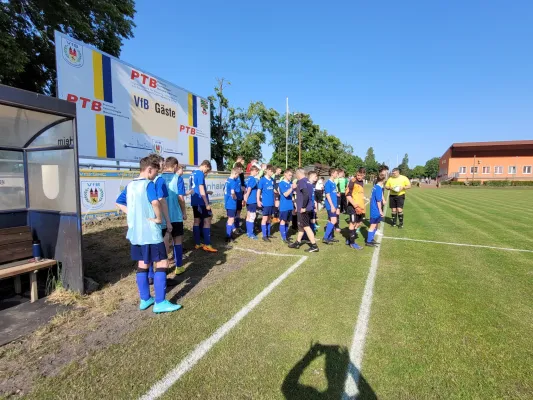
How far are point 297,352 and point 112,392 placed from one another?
1656 millimetres

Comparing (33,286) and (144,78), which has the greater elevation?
(144,78)

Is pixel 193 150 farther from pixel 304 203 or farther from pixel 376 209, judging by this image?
pixel 376 209

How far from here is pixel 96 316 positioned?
11.8 ft

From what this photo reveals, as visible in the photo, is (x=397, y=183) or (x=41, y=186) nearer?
(x=41, y=186)

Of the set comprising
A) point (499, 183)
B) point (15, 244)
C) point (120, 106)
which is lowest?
point (15, 244)

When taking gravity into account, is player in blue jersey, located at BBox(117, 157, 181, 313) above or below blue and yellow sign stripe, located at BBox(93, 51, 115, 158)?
below

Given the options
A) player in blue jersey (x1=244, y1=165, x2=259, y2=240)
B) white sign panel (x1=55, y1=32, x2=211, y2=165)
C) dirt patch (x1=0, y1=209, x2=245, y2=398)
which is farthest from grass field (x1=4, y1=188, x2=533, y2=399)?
white sign panel (x1=55, y1=32, x2=211, y2=165)

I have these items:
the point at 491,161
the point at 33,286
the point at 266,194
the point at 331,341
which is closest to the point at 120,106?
the point at 266,194

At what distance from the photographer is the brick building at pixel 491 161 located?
2485 inches

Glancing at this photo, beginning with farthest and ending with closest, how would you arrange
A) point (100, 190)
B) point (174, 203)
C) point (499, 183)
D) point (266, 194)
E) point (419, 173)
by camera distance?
point (419, 173) → point (499, 183) → point (100, 190) → point (266, 194) → point (174, 203)

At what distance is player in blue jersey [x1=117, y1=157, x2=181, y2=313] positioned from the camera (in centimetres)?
348

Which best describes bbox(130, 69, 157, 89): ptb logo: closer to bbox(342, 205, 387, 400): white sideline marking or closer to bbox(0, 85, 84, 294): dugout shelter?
bbox(0, 85, 84, 294): dugout shelter

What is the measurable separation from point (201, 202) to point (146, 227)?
286cm

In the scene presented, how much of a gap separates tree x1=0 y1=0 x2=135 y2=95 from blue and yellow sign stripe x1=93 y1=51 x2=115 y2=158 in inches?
164
